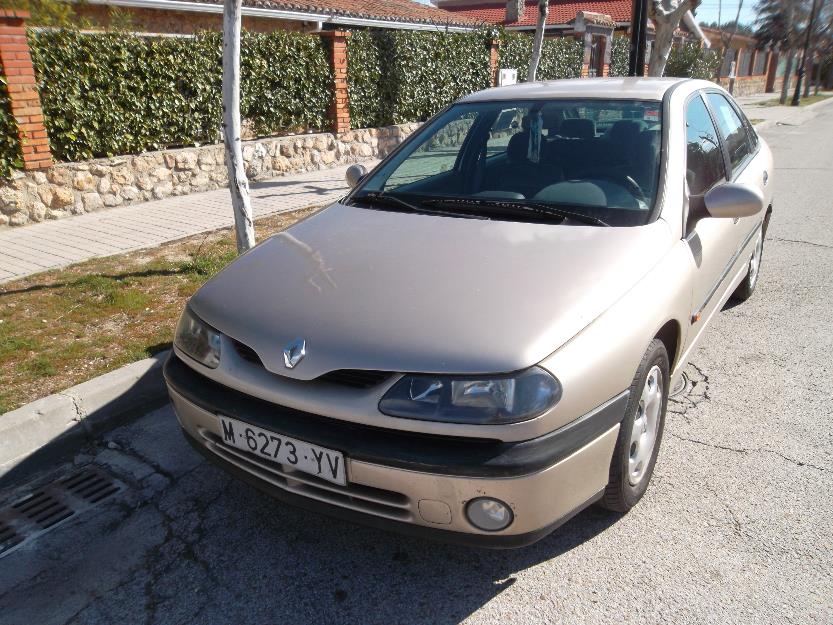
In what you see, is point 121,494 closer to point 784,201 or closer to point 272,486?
point 272,486

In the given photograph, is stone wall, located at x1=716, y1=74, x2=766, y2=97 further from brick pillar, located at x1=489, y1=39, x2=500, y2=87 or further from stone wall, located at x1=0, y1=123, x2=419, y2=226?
stone wall, located at x1=0, y1=123, x2=419, y2=226

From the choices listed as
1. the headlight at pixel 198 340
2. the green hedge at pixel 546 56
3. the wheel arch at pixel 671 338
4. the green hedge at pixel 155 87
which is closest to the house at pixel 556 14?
the green hedge at pixel 546 56

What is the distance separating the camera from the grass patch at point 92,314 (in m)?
3.88

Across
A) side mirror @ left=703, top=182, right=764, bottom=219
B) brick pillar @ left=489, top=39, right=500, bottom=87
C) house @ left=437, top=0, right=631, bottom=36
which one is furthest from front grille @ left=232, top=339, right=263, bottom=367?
house @ left=437, top=0, right=631, bottom=36

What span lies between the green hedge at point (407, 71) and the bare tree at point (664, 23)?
358 cm

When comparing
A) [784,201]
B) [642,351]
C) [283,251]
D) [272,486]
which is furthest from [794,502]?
[784,201]

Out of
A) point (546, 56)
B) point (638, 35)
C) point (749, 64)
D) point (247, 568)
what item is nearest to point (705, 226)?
point (247, 568)

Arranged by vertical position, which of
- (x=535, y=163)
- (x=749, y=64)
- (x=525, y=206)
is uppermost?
(x=535, y=163)

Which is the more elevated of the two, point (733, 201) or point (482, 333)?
point (733, 201)

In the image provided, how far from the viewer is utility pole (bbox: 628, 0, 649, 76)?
10.8 meters

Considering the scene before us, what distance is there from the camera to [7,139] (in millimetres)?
7258

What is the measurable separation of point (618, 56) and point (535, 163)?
22.3 metres

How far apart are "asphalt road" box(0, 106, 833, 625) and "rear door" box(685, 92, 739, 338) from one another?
25.6 inches

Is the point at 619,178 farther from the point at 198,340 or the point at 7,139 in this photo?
the point at 7,139
